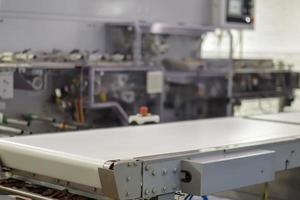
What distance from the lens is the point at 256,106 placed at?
236 inches

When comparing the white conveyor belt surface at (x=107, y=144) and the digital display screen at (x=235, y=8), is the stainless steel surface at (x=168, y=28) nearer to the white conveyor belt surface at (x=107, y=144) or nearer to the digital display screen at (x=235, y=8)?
the digital display screen at (x=235, y=8)

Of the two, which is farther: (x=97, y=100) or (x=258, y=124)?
(x=97, y=100)

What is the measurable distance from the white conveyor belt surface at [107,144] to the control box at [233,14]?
9.50ft

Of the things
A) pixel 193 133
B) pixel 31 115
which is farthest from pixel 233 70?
pixel 193 133

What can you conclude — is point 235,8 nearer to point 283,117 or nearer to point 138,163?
point 283,117

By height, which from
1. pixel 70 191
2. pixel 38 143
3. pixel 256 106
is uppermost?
pixel 38 143

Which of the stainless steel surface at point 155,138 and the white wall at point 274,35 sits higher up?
the white wall at point 274,35

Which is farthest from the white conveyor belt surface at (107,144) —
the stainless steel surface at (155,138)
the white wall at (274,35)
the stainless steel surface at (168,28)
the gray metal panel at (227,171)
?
the white wall at (274,35)

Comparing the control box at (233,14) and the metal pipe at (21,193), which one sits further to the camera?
the control box at (233,14)

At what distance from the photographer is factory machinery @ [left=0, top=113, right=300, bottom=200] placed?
135cm

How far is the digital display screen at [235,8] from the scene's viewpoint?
5020 millimetres

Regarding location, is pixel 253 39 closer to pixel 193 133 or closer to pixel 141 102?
pixel 141 102

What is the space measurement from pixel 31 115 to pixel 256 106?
3.09 metres

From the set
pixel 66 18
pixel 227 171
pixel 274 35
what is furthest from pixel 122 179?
pixel 274 35
